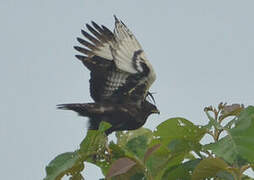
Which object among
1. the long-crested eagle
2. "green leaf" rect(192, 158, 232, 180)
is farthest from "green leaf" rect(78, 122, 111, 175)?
the long-crested eagle

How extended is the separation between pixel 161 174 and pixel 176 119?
30 cm

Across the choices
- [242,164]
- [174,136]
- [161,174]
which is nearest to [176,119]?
[174,136]

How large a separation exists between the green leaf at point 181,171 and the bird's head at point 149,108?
7.73 ft

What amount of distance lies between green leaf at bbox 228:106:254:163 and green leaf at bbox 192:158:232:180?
107 mm

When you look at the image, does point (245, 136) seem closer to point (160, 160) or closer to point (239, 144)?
point (239, 144)

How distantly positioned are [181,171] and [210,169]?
255mm

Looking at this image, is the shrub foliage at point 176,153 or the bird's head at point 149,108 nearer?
the shrub foliage at point 176,153

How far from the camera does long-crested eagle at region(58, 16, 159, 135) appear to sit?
504cm

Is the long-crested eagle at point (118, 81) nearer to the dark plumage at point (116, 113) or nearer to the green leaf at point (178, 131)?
the dark plumage at point (116, 113)

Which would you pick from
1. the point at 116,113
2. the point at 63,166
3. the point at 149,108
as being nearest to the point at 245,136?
the point at 63,166

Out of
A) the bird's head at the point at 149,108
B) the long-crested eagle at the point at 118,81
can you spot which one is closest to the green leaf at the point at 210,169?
the long-crested eagle at the point at 118,81

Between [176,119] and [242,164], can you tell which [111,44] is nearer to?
[176,119]

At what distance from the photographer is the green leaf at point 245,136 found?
2699mm

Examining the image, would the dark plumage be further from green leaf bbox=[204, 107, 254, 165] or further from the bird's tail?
green leaf bbox=[204, 107, 254, 165]
